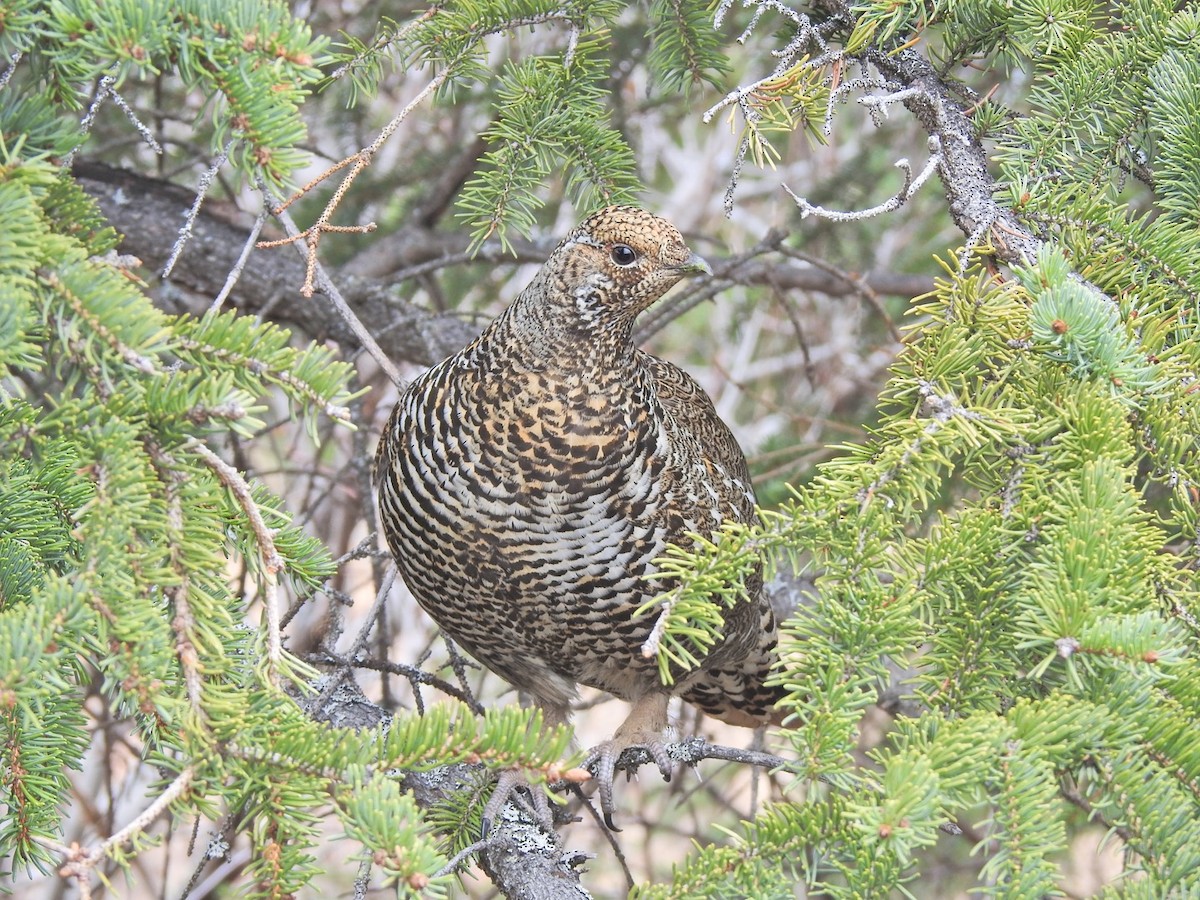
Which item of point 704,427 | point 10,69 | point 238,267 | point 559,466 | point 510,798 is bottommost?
point 510,798

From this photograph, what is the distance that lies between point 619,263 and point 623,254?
2 centimetres

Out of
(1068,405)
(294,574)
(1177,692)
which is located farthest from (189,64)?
(1177,692)

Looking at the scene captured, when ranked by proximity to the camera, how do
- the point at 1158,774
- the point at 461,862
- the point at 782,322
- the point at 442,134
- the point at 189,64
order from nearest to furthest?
the point at 1158,774, the point at 189,64, the point at 461,862, the point at 442,134, the point at 782,322

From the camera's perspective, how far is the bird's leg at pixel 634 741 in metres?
3.12

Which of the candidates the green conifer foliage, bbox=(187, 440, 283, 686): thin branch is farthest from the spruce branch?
bbox=(187, 440, 283, 686): thin branch

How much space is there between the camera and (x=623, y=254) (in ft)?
8.25

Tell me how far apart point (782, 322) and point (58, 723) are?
4.78 m

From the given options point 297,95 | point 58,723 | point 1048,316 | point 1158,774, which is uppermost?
A: point 297,95

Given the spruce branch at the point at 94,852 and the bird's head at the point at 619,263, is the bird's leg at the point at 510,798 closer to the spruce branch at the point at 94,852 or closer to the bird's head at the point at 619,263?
the bird's head at the point at 619,263

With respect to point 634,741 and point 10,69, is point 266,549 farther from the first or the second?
point 634,741

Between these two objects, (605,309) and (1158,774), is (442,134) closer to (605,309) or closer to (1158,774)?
(605,309)

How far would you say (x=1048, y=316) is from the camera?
1.73 meters

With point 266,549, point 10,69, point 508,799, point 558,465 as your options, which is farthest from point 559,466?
point 10,69

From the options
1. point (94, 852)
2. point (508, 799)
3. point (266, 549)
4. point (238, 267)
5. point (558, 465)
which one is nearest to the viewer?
point (94, 852)
